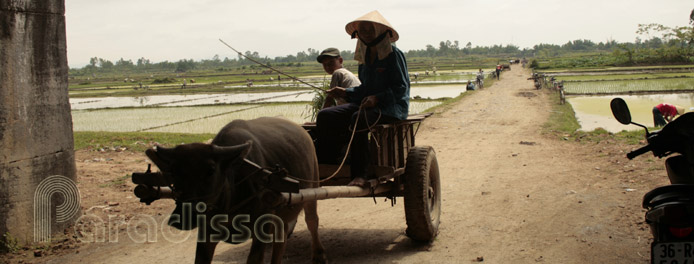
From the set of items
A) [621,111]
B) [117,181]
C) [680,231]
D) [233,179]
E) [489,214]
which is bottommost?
[489,214]

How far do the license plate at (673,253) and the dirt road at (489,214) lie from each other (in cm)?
191

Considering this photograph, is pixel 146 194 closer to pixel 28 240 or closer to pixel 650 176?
pixel 28 240

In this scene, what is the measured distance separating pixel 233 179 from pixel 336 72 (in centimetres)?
338

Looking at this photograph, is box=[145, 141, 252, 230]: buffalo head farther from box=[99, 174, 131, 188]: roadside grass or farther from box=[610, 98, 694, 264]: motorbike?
box=[99, 174, 131, 188]: roadside grass

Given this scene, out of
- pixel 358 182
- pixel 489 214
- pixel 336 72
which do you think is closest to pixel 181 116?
pixel 336 72

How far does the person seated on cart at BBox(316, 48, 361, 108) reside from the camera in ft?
21.5

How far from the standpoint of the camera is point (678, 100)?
2288cm

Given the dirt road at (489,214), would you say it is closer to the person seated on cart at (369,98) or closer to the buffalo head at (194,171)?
the person seated on cart at (369,98)

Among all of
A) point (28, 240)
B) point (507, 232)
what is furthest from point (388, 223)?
point (28, 240)

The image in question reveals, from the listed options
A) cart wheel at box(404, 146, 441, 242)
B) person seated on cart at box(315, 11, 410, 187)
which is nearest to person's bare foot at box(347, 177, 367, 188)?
person seated on cart at box(315, 11, 410, 187)

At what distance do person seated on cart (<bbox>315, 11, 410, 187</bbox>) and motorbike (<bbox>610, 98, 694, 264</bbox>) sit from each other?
2227 mm

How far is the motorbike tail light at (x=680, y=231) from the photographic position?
320 centimetres

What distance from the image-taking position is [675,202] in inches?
128

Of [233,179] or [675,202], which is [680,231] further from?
[233,179]
